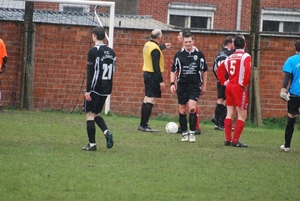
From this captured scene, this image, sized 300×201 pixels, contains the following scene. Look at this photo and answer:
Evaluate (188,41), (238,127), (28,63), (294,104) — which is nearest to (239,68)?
(238,127)

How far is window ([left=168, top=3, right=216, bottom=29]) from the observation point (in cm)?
3053

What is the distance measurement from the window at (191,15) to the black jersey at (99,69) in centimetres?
1845

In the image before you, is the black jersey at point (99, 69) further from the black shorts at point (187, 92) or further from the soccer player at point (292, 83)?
the soccer player at point (292, 83)

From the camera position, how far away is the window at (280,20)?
30631 millimetres

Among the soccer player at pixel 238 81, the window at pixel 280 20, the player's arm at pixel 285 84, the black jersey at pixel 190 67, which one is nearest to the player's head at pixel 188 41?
the black jersey at pixel 190 67

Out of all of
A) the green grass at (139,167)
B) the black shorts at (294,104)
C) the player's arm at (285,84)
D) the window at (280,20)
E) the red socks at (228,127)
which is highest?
the window at (280,20)

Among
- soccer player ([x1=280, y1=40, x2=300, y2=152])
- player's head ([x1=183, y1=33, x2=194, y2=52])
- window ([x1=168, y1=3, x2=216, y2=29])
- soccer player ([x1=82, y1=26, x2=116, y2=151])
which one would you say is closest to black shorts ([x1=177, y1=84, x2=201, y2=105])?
player's head ([x1=183, y1=33, x2=194, y2=52])

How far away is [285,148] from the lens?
13461 millimetres

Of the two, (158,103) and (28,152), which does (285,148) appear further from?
(158,103)

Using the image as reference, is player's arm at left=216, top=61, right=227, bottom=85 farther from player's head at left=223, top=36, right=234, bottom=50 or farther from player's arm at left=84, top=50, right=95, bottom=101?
player's arm at left=84, top=50, right=95, bottom=101

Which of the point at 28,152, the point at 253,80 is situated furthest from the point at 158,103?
the point at 28,152

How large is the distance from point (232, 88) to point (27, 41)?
7.97 metres

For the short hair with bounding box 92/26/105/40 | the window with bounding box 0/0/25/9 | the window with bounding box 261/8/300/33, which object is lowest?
the short hair with bounding box 92/26/105/40

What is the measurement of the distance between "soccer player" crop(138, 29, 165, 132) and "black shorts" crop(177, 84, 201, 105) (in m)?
1.14
